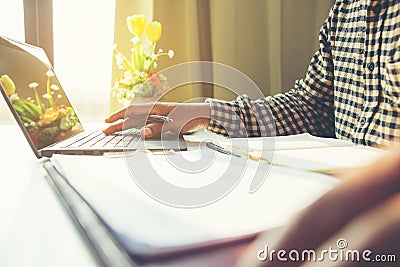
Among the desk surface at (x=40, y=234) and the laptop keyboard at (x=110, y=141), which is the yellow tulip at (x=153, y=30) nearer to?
the laptop keyboard at (x=110, y=141)

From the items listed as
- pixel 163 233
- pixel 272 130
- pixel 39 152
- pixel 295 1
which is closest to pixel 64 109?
pixel 39 152

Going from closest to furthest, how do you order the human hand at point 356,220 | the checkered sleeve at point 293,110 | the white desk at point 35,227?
the human hand at point 356,220 → the white desk at point 35,227 → the checkered sleeve at point 293,110

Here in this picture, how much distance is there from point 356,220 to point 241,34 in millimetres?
1525

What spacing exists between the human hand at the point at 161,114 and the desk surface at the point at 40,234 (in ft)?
1.07

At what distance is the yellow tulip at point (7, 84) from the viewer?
0.66m

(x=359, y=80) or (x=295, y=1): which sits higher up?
(x=295, y=1)

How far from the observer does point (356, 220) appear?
0.10 meters

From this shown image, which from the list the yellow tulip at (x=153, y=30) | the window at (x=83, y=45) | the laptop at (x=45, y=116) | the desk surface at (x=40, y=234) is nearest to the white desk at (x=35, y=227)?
the desk surface at (x=40, y=234)

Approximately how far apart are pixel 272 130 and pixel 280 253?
875 millimetres

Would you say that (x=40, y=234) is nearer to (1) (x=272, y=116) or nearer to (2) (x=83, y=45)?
(1) (x=272, y=116)

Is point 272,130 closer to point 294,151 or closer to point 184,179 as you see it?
point 294,151

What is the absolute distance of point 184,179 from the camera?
357 mm

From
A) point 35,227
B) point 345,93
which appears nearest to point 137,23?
point 345,93

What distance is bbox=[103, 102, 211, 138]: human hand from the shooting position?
2.62 ft
